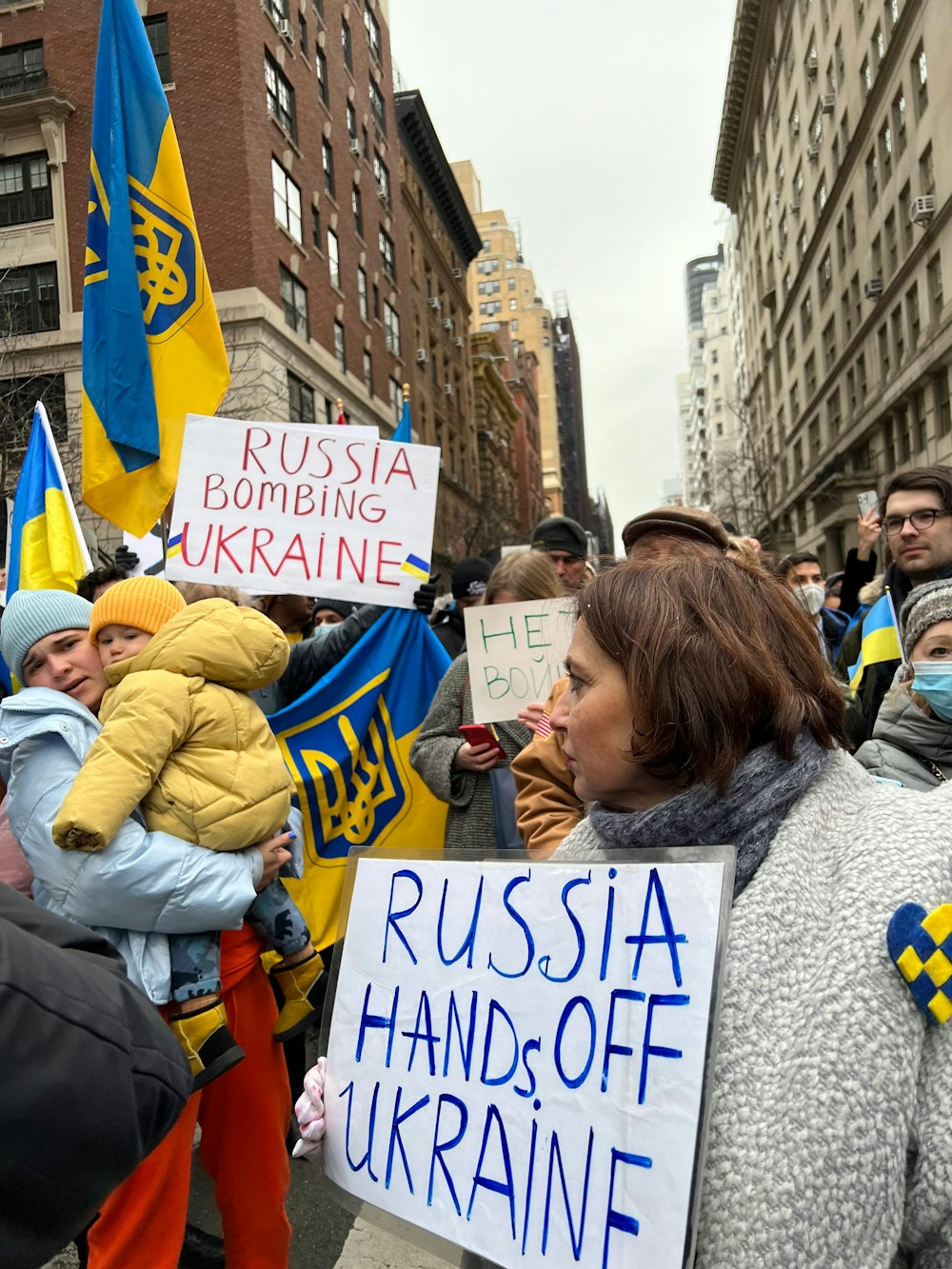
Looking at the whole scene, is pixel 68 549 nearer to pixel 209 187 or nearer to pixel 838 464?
pixel 209 187

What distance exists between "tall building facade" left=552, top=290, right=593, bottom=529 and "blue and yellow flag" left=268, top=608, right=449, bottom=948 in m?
132

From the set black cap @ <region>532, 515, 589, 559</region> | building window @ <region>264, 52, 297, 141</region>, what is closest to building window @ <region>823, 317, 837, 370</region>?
building window @ <region>264, 52, 297, 141</region>

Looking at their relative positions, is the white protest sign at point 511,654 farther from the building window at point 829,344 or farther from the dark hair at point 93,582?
the building window at point 829,344

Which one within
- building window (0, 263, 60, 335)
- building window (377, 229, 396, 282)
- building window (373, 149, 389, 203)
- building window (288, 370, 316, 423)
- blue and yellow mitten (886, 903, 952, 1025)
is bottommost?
blue and yellow mitten (886, 903, 952, 1025)

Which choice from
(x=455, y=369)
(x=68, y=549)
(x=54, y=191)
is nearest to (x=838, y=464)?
(x=455, y=369)

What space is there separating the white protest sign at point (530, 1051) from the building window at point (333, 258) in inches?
1156

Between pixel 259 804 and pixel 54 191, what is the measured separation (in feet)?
82.6

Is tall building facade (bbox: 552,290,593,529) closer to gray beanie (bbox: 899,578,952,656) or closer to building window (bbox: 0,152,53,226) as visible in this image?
building window (bbox: 0,152,53,226)

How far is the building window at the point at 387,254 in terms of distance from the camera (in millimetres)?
35156

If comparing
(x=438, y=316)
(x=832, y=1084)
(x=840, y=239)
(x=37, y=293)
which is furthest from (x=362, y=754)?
(x=438, y=316)

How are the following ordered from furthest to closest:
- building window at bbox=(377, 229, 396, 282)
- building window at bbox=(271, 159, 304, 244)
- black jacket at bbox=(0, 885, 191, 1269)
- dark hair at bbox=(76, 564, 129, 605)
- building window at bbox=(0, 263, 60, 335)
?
1. building window at bbox=(377, 229, 396, 282)
2. building window at bbox=(271, 159, 304, 244)
3. building window at bbox=(0, 263, 60, 335)
4. dark hair at bbox=(76, 564, 129, 605)
5. black jacket at bbox=(0, 885, 191, 1269)

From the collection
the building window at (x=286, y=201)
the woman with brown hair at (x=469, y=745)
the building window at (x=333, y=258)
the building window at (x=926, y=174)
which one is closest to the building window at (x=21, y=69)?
the building window at (x=286, y=201)

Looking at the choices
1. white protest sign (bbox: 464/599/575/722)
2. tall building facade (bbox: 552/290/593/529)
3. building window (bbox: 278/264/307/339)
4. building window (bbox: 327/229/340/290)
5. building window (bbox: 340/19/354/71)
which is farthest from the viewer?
tall building facade (bbox: 552/290/593/529)

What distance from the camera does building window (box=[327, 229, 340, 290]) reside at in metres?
28.6
